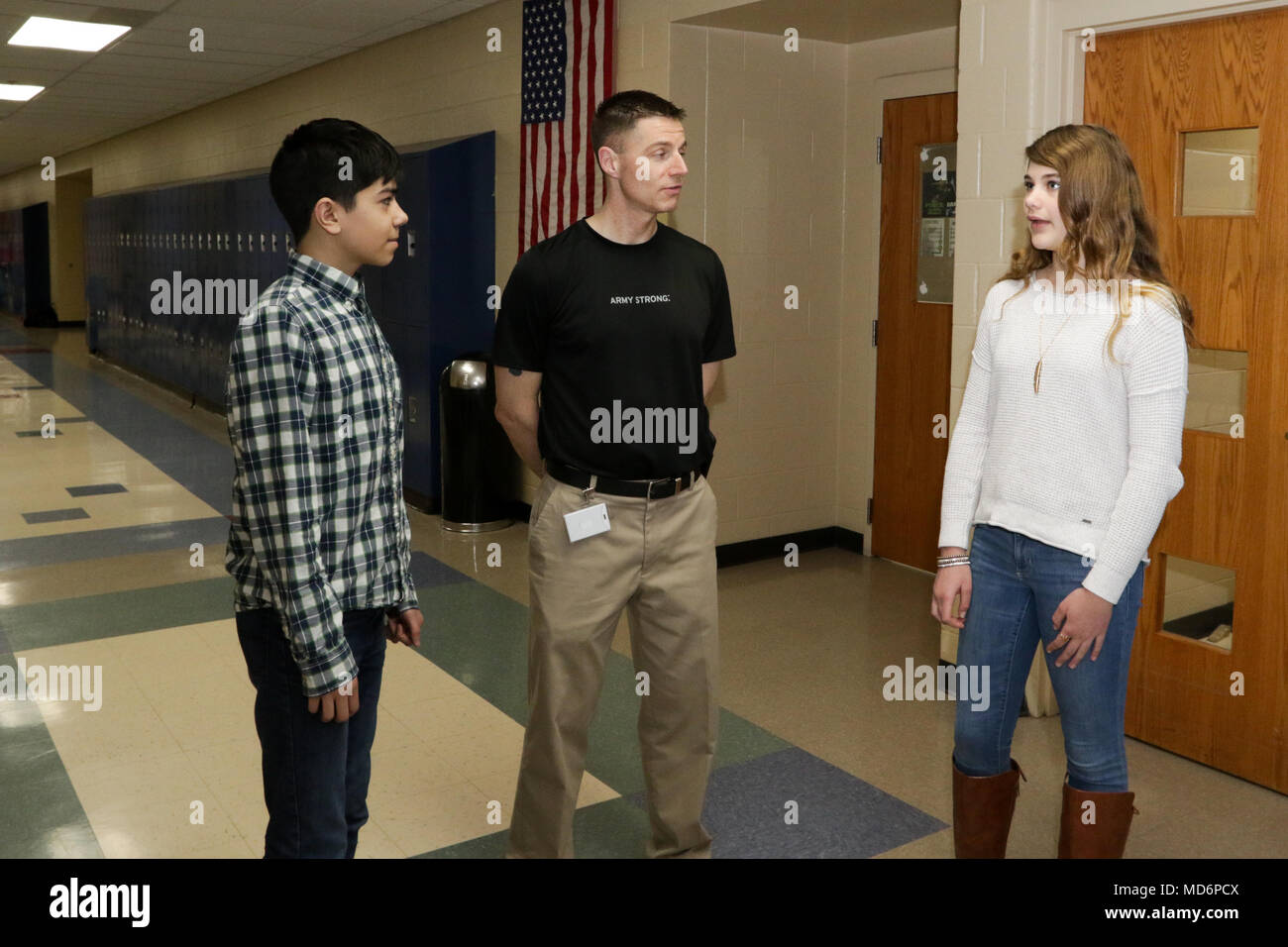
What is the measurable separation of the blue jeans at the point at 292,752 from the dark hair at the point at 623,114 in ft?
3.66

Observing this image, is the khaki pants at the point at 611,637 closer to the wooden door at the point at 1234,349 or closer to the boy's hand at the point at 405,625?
the boy's hand at the point at 405,625

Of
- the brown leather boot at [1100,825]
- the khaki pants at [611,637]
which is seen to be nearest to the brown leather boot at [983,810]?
the brown leather boot at [1100,825]

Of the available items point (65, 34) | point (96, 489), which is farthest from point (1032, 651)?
point (65, 34)

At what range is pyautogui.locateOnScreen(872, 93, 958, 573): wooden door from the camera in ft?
18.0

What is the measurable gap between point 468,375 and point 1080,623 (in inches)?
179

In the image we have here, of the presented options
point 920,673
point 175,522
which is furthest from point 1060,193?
point 175,522

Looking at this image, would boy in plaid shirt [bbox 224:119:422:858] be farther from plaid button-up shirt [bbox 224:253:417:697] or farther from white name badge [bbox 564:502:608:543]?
white name badge [bbox 564:502:608:543]

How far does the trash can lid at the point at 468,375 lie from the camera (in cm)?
618

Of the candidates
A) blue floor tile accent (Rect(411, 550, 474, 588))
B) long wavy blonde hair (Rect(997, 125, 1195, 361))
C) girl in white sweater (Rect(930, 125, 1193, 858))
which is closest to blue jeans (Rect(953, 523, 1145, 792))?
girl in white sweater (Rect(930, 125, 1193, 858))

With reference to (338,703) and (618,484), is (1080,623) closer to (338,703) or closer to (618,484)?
(618,484)

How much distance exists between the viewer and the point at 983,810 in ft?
7.47
